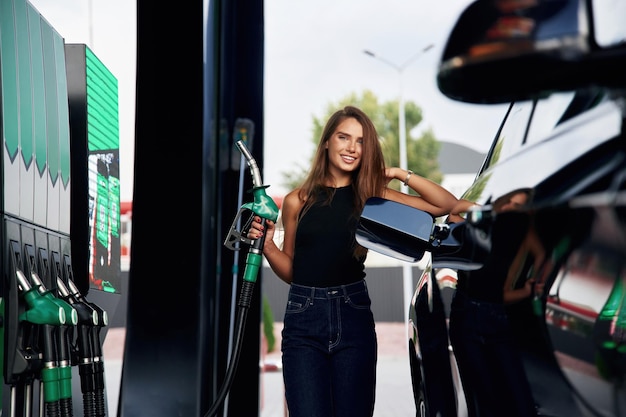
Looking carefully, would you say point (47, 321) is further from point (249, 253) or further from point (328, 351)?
point (328, 351)

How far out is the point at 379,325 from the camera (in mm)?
29984

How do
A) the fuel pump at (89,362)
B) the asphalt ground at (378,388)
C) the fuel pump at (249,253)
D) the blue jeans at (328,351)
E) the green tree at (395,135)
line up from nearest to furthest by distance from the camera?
the blue jeans at (328,351), the fuel pump at (249,253), the fuel pump at (89,362), the asphalt ground at (378,388), the green tree at (395,135)

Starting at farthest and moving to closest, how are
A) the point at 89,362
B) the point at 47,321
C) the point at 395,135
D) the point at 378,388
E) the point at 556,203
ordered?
the point at 395,135 < the point at 378,388 < the point at 89,362 < the point at 47,321 < the point at 556,203

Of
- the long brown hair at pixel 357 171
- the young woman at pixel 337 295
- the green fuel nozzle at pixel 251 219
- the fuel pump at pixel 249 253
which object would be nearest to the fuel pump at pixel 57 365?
the fuel pump at pixel 249 253

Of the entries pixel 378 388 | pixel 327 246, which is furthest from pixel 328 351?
pixel 378 388

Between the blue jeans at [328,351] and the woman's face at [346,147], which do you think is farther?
the woman's face at [346,147]

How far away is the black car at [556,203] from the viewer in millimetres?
1229

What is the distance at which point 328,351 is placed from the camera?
3.11m

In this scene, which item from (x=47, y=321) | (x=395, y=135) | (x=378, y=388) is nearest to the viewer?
(x=47, y=321)

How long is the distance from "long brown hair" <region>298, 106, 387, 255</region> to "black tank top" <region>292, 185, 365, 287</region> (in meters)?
0.03

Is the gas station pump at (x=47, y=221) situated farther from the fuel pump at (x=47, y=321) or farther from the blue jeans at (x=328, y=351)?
the blue jeans at (x=328, y=351)

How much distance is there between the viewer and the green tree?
4172 cm

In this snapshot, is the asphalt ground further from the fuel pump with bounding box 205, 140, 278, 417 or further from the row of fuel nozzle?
the fuel pump with bounding box 205, 140, 278, 417

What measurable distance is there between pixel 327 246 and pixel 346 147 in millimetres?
393
